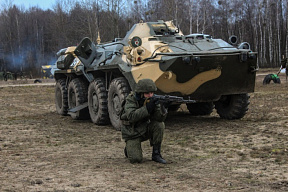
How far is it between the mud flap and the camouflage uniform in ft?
14.8

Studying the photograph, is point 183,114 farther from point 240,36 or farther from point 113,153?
point 240,36

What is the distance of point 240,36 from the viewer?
1781 inches

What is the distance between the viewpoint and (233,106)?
902 cm

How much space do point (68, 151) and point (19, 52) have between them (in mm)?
44305

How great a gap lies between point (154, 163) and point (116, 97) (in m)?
3.34

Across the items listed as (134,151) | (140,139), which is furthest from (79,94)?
(134,151)

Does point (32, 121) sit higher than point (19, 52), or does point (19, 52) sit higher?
point (19, 52)

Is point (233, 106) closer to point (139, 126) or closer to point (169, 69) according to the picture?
point (169, 69)

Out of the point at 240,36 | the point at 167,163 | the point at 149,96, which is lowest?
the point at 167,163

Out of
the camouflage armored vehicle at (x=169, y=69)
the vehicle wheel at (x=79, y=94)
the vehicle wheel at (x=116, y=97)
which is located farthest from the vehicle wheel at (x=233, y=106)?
the vehicle wheel at (x=79, y=94)

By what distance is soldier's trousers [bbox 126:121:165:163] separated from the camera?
17.6 ft

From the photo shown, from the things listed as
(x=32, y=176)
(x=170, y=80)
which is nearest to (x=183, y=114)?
(x=170, y=80)

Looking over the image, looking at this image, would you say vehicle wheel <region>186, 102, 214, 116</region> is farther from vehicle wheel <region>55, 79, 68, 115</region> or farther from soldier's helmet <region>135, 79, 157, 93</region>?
soldier's helmet <region>135, 79, 157, 93</region>

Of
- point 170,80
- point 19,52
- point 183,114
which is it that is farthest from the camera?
point 19,52
